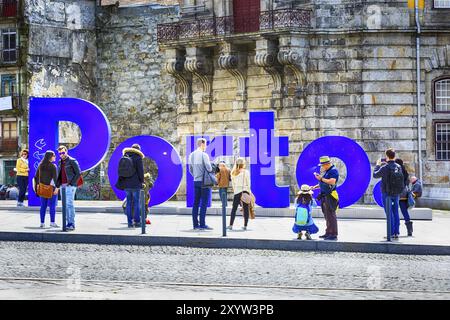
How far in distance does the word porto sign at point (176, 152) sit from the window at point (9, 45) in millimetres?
19505

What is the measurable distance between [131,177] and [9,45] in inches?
1059

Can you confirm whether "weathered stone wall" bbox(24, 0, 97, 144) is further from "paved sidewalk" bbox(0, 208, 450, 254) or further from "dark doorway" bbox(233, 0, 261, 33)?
"paved sidewalk" bbox(0, 208, 450, 254)

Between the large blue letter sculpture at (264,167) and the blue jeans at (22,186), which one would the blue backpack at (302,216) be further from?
the blue jeans at (22,186)

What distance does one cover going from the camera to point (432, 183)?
35719mm

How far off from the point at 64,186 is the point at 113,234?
66.7 inches

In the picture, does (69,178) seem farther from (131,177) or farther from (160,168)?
(160,168)

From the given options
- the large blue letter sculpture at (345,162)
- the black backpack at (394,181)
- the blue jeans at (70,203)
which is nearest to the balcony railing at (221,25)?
the large blue letter sculpture at (345,162)

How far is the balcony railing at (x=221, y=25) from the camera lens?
3534 centimetres

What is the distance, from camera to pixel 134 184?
2375cm

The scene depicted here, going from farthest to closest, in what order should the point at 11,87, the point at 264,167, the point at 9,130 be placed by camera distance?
the point at 9,130 < the point at 11,87 < the point at 264,167

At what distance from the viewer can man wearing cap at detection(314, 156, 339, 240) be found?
2124 centimetres

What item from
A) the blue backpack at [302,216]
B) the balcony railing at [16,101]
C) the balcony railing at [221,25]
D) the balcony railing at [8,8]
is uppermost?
the balcony railing at [8,8]

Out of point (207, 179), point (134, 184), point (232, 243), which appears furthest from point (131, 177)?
point (232, 243)
